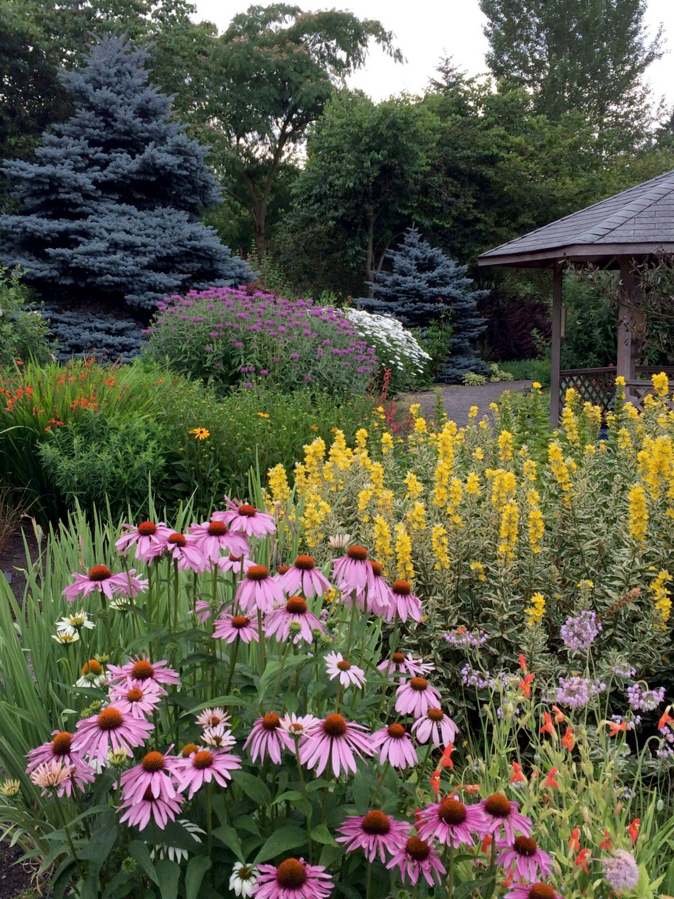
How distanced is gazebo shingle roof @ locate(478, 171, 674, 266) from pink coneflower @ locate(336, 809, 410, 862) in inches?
326

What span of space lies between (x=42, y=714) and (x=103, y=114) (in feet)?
45.6

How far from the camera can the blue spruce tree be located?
12500 millimetres

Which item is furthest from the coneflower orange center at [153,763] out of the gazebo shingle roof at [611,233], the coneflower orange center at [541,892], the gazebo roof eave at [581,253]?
the gazebo shingle roof at [611,233]

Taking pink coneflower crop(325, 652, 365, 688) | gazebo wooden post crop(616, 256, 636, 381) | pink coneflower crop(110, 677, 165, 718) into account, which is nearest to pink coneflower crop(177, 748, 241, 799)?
pink coneflower crop(110, 677, 165, 718)

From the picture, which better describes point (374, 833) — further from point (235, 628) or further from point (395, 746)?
point (235, 628)

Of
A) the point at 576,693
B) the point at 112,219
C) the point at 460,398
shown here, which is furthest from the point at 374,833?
the point at 112,219

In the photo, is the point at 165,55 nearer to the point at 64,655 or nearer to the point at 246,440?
the point at 246,440

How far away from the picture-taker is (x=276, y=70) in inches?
981

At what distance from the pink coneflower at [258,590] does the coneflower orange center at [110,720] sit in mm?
259

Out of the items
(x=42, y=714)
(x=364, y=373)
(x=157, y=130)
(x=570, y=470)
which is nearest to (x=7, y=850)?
(x=42, y=714)

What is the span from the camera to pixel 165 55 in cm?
1919

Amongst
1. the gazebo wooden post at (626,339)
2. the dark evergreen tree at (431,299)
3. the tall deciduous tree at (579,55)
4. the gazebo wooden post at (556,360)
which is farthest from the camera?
the tall deciduous tree at (579,55)

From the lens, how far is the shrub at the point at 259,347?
8234mm

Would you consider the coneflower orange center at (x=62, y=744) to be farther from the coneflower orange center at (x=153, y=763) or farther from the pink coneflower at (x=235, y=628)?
the pink coneflower at (x=235, y=628)
